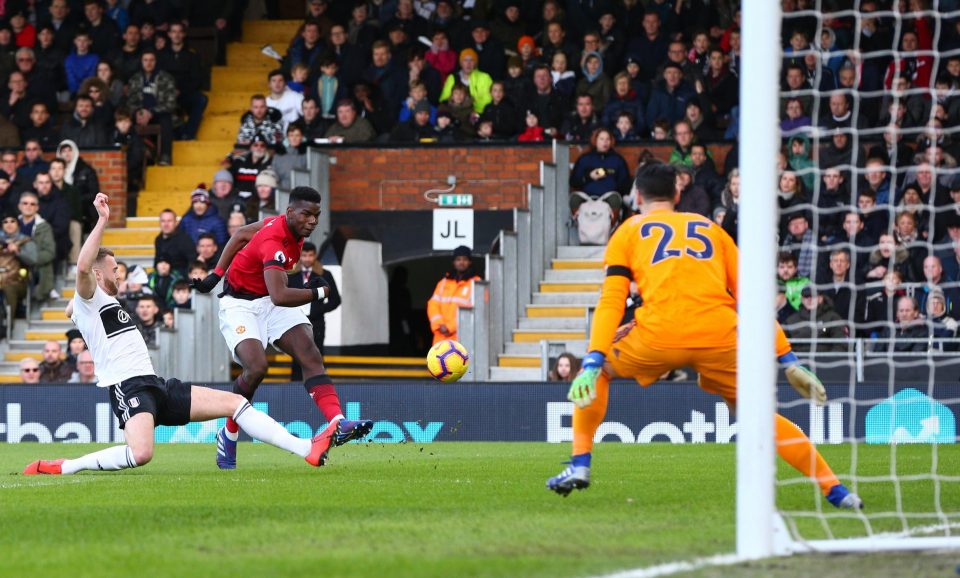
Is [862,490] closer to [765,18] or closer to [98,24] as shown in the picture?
[765,18]

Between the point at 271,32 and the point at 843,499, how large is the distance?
19914mm

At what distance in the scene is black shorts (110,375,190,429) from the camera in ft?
A: 34.6

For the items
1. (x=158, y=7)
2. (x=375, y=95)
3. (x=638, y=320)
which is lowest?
(x=638, y=320)

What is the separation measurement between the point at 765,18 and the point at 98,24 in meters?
19.9

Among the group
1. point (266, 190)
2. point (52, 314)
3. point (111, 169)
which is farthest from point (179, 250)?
point (111, 169)

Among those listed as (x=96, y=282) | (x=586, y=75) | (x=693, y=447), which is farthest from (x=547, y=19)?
(x=96, y=282)

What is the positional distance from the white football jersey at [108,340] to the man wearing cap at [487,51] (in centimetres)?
1216

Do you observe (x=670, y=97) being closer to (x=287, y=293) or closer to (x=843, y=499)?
(x=287, y=293)

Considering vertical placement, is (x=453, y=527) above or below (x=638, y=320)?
below

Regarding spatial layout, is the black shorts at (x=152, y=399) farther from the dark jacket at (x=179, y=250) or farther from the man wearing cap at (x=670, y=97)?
the man wearing cap at (x=670, y=97)

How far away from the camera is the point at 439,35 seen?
22500mm

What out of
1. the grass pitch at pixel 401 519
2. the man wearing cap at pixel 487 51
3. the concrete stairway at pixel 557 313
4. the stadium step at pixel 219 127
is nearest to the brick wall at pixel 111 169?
the stadium step at pixel 219 127

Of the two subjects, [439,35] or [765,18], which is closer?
[765,18]

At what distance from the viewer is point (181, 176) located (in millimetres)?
23297
